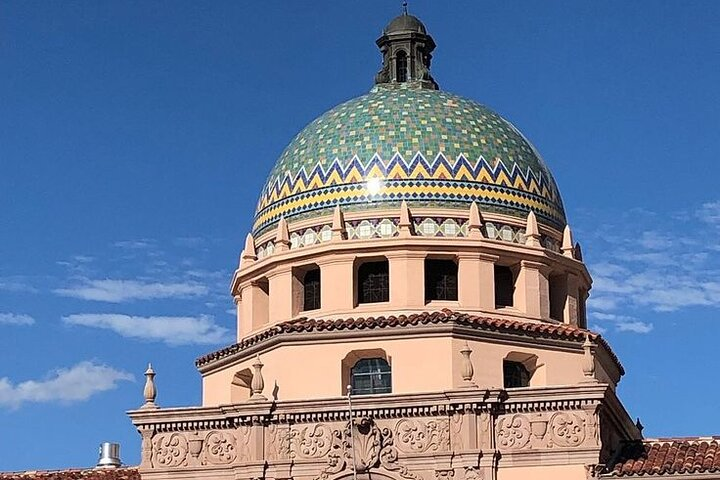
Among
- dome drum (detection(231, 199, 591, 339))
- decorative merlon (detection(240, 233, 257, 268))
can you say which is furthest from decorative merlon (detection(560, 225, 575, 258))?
decorative merlon (detection(240, 233, 257, 268))

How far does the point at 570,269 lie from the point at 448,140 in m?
4.11

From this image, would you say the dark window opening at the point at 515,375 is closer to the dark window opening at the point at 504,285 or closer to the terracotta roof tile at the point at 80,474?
the dark window opening at the point at 504,285

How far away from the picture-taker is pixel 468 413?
3241cm

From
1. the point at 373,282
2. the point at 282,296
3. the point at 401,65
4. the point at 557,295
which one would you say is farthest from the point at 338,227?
the point at 401,65

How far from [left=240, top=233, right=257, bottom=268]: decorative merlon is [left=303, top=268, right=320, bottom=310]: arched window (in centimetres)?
182

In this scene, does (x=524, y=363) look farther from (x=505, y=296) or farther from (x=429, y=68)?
(x=429, y=68)

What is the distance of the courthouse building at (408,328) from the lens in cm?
3241

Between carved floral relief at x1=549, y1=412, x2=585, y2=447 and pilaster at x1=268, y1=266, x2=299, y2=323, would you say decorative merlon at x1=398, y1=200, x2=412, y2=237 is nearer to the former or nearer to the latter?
pilaster at x1=268, y1=266, x2=299, y2=323

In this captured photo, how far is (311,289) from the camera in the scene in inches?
1441

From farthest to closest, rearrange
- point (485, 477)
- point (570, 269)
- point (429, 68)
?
point (429, 68), point (570, 269), point (485, 477)

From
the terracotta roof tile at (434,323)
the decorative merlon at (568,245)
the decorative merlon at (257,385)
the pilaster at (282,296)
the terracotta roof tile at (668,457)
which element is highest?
the decorative merlon at (568,245)

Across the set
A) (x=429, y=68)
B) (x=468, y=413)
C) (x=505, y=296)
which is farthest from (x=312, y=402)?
(x=429, y=68)

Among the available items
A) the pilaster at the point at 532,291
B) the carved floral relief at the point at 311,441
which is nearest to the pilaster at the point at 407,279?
the pilaster at the point at 532,291

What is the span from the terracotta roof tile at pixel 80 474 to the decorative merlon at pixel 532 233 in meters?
10.2
